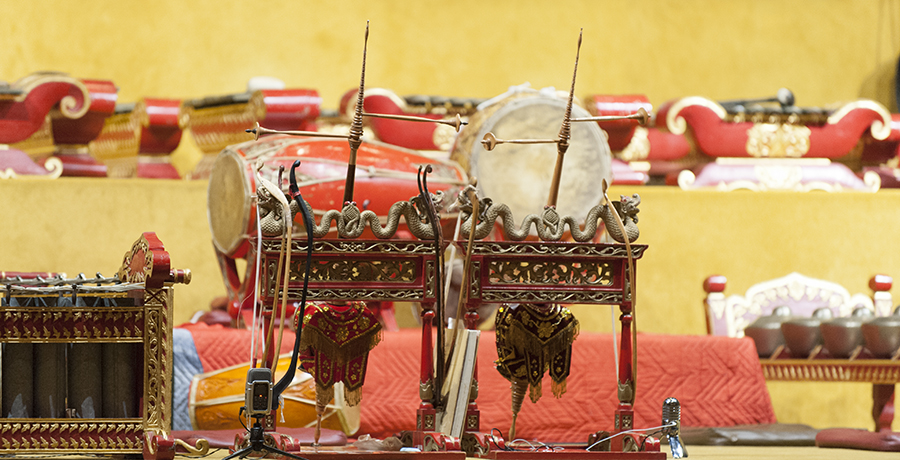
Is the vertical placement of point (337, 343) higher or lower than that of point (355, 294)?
lower

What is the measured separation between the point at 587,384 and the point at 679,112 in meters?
1.96

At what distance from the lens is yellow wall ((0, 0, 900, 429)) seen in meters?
4.42

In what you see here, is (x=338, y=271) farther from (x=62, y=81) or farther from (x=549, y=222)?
(x=62, y=81)

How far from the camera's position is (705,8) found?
21.4 feet

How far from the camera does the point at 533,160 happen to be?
4113mm

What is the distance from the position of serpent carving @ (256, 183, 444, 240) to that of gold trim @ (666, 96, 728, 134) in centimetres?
261

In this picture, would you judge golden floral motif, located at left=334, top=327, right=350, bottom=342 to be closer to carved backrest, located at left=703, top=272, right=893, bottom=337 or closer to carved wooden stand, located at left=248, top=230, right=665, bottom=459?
carved wooden stand, located at left=248, top=230, right=665, bottom=459

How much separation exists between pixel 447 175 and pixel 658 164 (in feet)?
5.22

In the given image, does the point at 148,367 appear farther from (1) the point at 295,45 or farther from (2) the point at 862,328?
(1) the point at 295,45

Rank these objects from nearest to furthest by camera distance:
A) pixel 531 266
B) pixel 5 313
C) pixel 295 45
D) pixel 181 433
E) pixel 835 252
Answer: pixel 5 313
pixel 531 266
pixel 181 433
pixel 835 252
pixel 295 45

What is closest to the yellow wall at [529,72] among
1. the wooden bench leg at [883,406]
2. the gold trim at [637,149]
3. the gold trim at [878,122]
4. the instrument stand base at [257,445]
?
the gold trim at [878,122]

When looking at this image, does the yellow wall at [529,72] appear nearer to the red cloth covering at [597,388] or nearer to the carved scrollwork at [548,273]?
the red cloth covering at [597,388]

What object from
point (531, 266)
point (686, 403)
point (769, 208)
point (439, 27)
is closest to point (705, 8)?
point (439, 27)

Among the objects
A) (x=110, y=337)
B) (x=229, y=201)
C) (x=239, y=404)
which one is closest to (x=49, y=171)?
(x=229, y=201)
